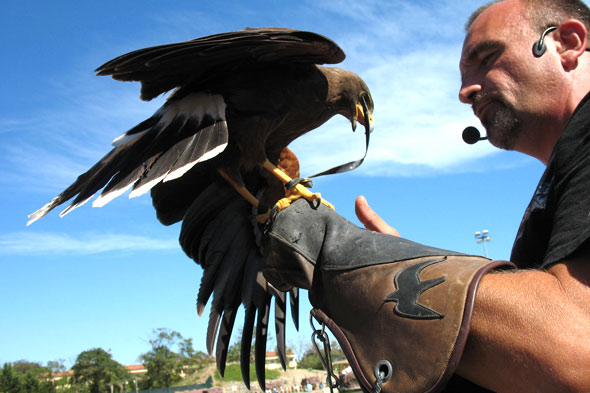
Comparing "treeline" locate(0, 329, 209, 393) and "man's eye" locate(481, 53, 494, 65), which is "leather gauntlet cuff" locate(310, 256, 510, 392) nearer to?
"man's eye" locate(481, 53, 494, 65)

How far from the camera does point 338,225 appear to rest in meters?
1.52

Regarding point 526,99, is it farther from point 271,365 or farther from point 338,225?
point 271,365

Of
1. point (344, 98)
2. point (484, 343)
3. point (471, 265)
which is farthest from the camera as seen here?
point (344, 98)

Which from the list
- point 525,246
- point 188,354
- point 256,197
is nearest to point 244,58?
point 256,197

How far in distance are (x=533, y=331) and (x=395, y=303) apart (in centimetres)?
29

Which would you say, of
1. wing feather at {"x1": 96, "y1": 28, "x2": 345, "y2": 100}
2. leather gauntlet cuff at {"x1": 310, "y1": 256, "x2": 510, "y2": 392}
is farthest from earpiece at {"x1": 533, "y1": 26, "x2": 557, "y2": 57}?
wing feather at {"x1": 96, "y1": 28, "x2": 345, "y2": 100}

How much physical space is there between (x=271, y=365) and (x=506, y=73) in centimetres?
6074

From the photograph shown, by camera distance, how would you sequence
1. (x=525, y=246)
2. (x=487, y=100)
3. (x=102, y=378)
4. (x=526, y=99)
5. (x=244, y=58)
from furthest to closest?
(x=102, y=378) → (x=244, y=58) → (x=487, y=100) → (x=526, y=99) → (x=525, y=246)

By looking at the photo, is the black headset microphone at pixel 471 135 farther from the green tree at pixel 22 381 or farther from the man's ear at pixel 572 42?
the green tree at pixel 22 381

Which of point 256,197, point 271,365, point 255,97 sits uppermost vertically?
point 255,97

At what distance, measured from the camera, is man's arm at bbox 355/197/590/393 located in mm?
817

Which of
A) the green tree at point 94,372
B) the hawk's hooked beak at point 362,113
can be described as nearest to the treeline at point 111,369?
the green tree at point 94,372

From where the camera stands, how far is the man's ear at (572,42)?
1.37m

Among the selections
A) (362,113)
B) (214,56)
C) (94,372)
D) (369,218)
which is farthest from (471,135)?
(94,372)
